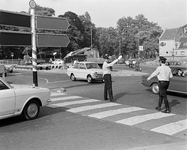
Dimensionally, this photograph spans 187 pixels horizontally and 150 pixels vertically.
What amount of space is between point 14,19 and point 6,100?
6.26 metres

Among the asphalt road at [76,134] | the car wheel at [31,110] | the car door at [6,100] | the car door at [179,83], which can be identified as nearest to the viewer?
the asphalt road at [76,134]

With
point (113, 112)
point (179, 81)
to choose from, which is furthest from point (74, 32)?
point (113, 112)

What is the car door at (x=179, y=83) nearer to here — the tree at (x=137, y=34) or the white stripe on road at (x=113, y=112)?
the white stripe on road at (x=113, y=112)

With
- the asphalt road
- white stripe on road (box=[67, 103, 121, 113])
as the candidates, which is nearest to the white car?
the asphalt road

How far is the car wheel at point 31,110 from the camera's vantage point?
7.07 meters

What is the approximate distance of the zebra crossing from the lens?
20.6 ft

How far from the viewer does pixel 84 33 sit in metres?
86.5

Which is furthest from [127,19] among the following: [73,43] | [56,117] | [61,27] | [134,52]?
[56,117]

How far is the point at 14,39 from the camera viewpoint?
11547 mm

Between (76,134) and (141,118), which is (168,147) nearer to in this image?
(76,134)

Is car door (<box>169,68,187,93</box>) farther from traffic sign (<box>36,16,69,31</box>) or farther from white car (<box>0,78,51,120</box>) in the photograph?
traffic sign (<box>36,16,69,31</box>)

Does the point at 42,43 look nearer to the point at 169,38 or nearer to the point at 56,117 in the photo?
the point at 56,117

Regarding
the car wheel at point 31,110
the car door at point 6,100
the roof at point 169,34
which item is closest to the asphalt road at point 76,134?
the car wheel at point 31,110

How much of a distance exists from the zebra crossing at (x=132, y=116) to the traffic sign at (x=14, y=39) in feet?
12.0
